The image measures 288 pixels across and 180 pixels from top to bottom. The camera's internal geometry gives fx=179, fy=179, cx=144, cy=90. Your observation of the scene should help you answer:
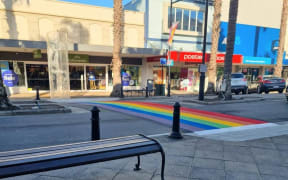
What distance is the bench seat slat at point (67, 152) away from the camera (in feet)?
6.57

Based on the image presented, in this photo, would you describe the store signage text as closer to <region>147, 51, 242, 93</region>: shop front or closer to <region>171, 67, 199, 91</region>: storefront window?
<region>147, 51, 242, 93</region>: shop front

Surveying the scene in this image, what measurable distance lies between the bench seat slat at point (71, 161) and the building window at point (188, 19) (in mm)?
20899

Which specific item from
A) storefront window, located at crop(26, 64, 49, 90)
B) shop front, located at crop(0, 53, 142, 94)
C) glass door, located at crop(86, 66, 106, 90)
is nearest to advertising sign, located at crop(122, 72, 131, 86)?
shop front, located at crop(0, 53, 142, 94)

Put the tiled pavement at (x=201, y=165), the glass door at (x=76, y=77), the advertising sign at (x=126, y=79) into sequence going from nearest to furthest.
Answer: the tiled pavement at (x=201, y=165) → the glass door at (x=76, y=77) → the advertising sign at (x=126, y=79)

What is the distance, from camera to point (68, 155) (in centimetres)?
216

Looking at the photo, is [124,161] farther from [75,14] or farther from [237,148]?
[75,14]

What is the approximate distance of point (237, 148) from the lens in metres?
4.05

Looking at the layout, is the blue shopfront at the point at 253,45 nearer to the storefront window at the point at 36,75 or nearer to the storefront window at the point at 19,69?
the storefront window at the point at 36,75

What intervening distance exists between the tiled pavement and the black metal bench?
0.71 m

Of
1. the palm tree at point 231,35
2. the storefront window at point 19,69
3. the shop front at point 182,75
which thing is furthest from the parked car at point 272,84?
the storefront window at point 19,69

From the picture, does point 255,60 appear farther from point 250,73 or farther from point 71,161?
point 71,161

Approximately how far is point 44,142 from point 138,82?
1564cm

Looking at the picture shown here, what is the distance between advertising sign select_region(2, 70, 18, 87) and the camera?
50.8 feet

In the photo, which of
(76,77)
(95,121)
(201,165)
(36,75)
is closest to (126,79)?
(76,77)
